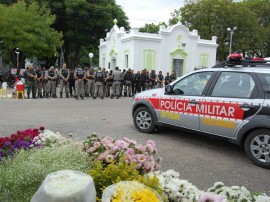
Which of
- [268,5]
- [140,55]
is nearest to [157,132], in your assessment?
[140,55]

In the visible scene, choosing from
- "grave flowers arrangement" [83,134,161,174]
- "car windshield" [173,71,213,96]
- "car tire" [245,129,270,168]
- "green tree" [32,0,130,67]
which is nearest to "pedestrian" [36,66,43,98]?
"car windshield" [173,71,213,96]

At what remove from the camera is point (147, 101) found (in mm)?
7902

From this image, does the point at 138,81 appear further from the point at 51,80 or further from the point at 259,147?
the point at 259,147

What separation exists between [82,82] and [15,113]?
6167 mm

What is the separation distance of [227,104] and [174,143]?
64.1 inches

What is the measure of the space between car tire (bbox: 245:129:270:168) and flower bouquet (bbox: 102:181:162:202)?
12.9 ft

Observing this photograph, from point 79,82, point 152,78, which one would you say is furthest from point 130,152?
point 152,78

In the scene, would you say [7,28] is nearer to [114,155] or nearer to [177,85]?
[177,85]

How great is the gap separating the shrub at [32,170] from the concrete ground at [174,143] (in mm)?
2126

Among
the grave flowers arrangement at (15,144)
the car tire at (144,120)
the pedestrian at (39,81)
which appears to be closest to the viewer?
the grave flowers arrangement at (15,144)

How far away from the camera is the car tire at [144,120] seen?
26.0ft

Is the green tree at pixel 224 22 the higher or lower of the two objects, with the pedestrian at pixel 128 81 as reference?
higher

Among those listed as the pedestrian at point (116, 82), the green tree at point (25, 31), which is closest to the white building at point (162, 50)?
the green tree at point (25, 31)

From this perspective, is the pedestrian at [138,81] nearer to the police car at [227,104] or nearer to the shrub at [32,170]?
the police car at [227,104]
